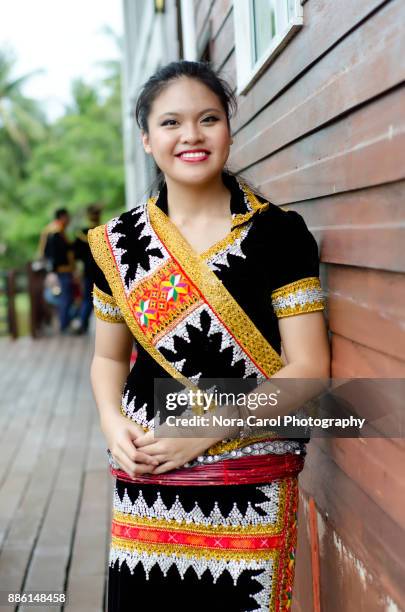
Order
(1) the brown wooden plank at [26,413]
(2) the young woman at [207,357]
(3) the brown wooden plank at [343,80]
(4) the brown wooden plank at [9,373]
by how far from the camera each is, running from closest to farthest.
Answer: (3) the brown wooden plank at [343,80]
(2) the young woman at [207,357]
(1) the brown wooden plank at [26,413]
(4) the brown wooden plank at [9,373]

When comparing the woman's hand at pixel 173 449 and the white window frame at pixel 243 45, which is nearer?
the woman's hand at pixel 173 449

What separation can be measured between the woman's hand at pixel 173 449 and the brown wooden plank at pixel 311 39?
0.93 metres

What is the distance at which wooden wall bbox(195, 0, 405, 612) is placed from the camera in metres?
1.56

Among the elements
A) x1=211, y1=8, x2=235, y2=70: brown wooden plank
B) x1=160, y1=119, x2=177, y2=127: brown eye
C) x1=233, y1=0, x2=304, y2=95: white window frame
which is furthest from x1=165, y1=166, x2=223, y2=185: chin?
x1=211, y1=8, x2=235, y2=70: brown wooden plank

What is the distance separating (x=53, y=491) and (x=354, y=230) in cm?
332

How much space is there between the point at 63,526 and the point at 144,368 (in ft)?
8.17

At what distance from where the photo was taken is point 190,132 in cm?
177

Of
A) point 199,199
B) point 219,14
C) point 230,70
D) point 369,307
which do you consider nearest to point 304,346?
point 369,307

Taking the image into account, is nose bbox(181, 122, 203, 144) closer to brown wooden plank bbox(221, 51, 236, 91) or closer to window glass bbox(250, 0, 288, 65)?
window glass bbox(250, 0, 288, 65)

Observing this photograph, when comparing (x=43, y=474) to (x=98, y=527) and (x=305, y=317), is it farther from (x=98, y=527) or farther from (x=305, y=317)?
(x=305, y=317)

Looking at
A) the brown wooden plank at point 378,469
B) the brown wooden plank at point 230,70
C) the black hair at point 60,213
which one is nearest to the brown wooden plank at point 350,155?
the brown wooden plank at point 378,469

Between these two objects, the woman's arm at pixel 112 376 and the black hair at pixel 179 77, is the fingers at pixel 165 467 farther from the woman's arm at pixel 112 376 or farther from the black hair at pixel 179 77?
the black hair at pixel 179 77

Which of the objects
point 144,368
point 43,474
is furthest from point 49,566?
point 144,368

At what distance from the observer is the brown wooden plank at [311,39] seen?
175cm
